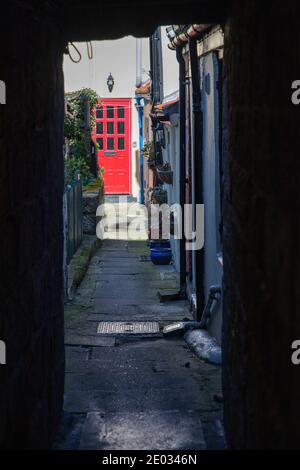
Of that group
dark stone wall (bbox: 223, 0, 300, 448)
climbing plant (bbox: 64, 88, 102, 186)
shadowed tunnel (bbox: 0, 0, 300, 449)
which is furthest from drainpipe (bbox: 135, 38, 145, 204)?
dark stone wall (bbox: 223, 0, 300, 448)

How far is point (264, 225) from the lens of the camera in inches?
131

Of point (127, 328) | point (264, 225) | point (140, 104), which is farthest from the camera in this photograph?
point (140, 104)

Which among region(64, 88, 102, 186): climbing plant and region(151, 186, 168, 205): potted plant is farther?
region(64, 88, 102, 186): climbing plant

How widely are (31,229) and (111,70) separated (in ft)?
74.6

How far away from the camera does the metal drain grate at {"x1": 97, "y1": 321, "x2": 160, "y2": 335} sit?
9.52 meters

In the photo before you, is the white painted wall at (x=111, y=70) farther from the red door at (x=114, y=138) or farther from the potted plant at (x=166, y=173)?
the potted plant at (x=166, y=173)

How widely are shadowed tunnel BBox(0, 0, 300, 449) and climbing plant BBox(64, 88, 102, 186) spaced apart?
12.2 meters

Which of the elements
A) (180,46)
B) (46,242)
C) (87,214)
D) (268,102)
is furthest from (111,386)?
(87,214)

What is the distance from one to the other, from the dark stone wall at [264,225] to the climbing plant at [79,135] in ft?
43.3

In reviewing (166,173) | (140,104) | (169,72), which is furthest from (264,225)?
(140,104)

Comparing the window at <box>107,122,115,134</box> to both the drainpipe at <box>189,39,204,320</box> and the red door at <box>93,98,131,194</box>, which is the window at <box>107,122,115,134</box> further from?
the drainpipe at <box>189,39,204,320</box>

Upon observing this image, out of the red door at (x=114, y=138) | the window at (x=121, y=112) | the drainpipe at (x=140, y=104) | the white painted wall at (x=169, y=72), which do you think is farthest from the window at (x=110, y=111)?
the white painted wall at (x=169, y=72)

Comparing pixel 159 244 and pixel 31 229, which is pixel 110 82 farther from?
pixel 31 229

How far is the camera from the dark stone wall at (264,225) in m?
2.71
